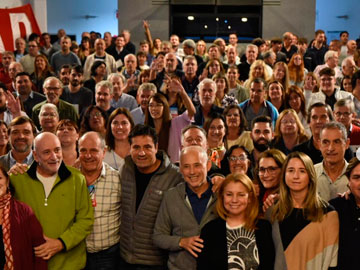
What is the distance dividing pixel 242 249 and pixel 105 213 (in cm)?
107

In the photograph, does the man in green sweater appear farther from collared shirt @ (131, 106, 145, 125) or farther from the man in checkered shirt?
collared shirt @ (131, 106, 145, 125)

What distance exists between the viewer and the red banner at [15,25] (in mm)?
12234

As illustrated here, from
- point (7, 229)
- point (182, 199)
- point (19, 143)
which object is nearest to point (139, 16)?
point (19, 143)

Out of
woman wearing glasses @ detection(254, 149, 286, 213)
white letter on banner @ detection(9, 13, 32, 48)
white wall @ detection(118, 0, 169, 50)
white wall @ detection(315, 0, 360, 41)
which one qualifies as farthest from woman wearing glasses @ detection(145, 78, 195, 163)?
white wall @ detection(315, 0, 360, 41)

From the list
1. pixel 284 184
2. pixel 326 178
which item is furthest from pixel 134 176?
pixel 326 178

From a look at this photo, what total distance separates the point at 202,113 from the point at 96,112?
1.25 metres

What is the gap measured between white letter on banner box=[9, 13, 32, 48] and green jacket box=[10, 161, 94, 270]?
9.29 m

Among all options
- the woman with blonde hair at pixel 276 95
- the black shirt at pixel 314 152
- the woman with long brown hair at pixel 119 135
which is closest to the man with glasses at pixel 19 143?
the woman with long brown hair at pixel 119 135

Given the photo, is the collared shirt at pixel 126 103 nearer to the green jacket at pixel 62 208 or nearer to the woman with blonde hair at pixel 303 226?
the green jacket at pixel 62 208

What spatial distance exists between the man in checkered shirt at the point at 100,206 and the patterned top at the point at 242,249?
94cm

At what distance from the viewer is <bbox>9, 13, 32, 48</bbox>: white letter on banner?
491 inches

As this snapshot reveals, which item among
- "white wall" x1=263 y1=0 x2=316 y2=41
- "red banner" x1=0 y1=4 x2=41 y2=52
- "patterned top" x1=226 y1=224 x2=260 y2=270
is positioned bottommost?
"patterned top" x1=226 y1=224 x2=260 y2=270

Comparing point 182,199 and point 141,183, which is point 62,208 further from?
point 182,199

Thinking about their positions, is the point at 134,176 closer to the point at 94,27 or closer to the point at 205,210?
the point at 205,210
